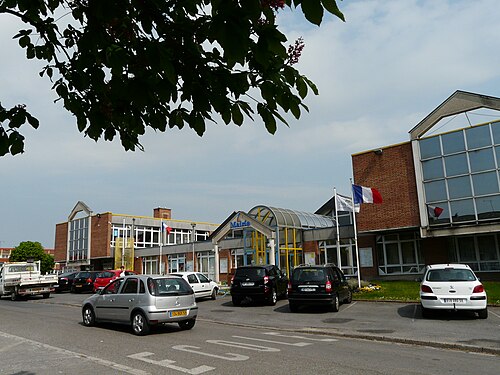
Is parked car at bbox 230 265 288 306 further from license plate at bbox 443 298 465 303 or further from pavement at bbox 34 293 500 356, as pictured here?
license plate at bbox 443 298 465 303

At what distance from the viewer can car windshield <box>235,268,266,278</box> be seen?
65.3ft

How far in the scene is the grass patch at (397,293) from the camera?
61.0 ft

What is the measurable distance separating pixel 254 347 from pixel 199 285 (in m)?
13.5

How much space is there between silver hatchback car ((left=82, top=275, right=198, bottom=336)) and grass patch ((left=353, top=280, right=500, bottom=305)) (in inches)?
397

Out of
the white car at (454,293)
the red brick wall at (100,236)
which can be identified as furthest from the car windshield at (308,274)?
the red brick wall at (100,236)

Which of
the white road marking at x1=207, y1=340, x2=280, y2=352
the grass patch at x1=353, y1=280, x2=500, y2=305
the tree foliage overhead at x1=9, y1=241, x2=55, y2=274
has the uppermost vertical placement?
the tree foliage overhead at x1=9, y1=241, x2=55, y2=274

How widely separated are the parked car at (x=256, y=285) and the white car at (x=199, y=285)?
2.93 metres

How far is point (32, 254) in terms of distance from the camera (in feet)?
217

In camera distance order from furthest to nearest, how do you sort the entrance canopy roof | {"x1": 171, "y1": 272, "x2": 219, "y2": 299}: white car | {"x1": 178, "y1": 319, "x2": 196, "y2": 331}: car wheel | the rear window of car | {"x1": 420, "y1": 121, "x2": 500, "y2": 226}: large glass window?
the entrance canopy roof
{"x1": 420, "y1": 121, "x2": 500, "y2": 226}: large glass window
{"x1": 171, "y1": 272, "x2": 219, "y2": 299}: white car
the rear window of car
{"x1": 178, "y1": 319, "x2": 196, "y2": 331}: car wheel

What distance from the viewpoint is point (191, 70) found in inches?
123

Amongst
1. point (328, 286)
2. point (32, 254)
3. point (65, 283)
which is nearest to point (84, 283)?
point (65, 283)

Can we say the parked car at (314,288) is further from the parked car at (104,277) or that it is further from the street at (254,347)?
the parked car at (104,277)

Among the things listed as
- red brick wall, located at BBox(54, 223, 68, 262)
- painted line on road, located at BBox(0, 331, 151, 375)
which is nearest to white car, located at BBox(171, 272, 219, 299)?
painted line on road, located at BBox(0, 331, 151, 375)

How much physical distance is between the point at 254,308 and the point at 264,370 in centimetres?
1179
